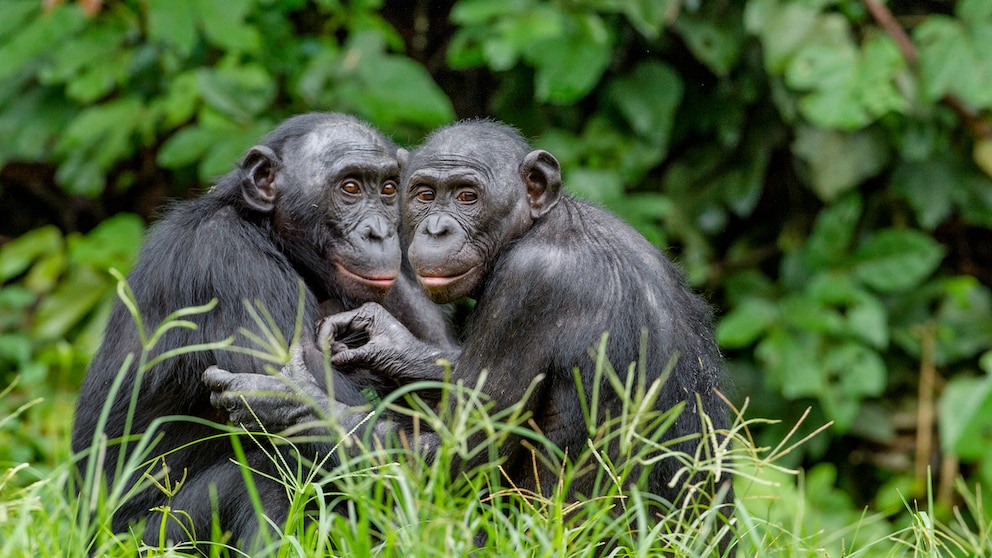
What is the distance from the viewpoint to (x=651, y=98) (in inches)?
275

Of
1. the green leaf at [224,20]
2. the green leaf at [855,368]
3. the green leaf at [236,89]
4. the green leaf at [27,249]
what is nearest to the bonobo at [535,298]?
the green leaf at [224,20]

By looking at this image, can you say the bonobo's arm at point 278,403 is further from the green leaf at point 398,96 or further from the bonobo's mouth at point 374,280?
the green leaf at point 398,96

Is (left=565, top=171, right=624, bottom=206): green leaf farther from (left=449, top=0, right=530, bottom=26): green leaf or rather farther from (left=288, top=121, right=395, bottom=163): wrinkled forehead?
(left=288, top=121, right=395, bottom=163): wrinkled forehead

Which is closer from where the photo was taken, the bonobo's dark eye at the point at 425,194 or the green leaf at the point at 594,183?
the bonobo's dark eye at the point at 425,194

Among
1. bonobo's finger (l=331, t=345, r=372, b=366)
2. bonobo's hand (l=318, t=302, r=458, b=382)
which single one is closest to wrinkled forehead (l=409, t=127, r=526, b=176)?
bonobo's hand (l=318, t=302, r=458, b=382)

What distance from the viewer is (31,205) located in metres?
8.71

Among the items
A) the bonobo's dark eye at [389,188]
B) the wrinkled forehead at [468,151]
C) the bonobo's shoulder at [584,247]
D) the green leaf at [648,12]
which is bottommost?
the bonobo's dark eye at [389,188]

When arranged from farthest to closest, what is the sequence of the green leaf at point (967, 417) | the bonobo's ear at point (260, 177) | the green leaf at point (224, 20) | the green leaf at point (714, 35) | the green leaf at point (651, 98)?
the green leaf at point (651, 98) < the green leaf at point (714, 35) < the green leaf at point (224, 20) < the green leaf at point (967, 417) < the bonobo's ear at point (260, 177)

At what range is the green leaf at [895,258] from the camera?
22.6ft

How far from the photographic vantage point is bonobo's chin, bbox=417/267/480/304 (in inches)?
162

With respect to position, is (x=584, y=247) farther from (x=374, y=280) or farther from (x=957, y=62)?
(x=957, y=62)

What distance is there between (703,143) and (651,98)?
2.18 ft

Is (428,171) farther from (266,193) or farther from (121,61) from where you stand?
(121,61)

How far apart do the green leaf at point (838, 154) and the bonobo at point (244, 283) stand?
10.3ft
